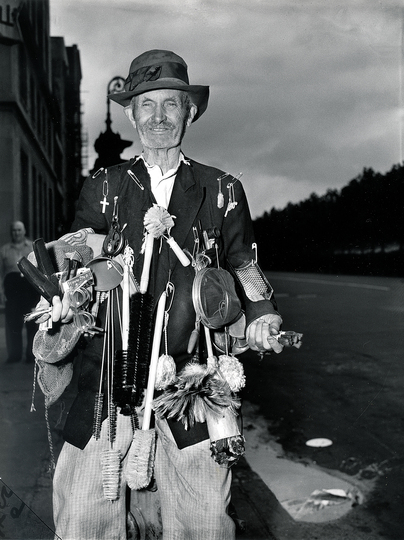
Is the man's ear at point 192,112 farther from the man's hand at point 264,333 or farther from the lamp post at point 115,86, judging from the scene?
the man's hand at point 264,333

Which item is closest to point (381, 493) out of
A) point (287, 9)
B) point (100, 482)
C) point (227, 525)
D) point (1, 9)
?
point (227, 525)

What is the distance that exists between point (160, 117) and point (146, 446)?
0.99 metres

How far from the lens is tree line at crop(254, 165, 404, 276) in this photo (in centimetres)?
303

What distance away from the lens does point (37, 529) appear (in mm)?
2207

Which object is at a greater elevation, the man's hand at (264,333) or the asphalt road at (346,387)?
the man's hand at (264,333)

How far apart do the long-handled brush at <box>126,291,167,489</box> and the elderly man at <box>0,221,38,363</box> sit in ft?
3.33

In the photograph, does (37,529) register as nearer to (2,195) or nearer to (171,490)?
(171,490)

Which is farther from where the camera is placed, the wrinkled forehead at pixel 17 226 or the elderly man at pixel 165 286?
the wrinkled forehead at pixel 17 226

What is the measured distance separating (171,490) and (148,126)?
115 cm

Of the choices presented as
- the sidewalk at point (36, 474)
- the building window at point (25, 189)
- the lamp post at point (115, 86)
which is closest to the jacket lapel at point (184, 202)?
the lamp post at point (115, 86)

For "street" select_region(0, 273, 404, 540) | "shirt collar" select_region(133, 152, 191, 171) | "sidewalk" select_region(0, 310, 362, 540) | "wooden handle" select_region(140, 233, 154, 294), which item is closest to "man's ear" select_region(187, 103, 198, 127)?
"shirt collar" select_region(133, 152, 191, 171)

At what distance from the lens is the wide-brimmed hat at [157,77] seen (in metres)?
1.75

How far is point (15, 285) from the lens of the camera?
8.34ft

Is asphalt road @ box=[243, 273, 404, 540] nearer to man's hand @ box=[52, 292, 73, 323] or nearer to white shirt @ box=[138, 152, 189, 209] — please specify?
white shirt @ box=[138, 152, 189, 209]
